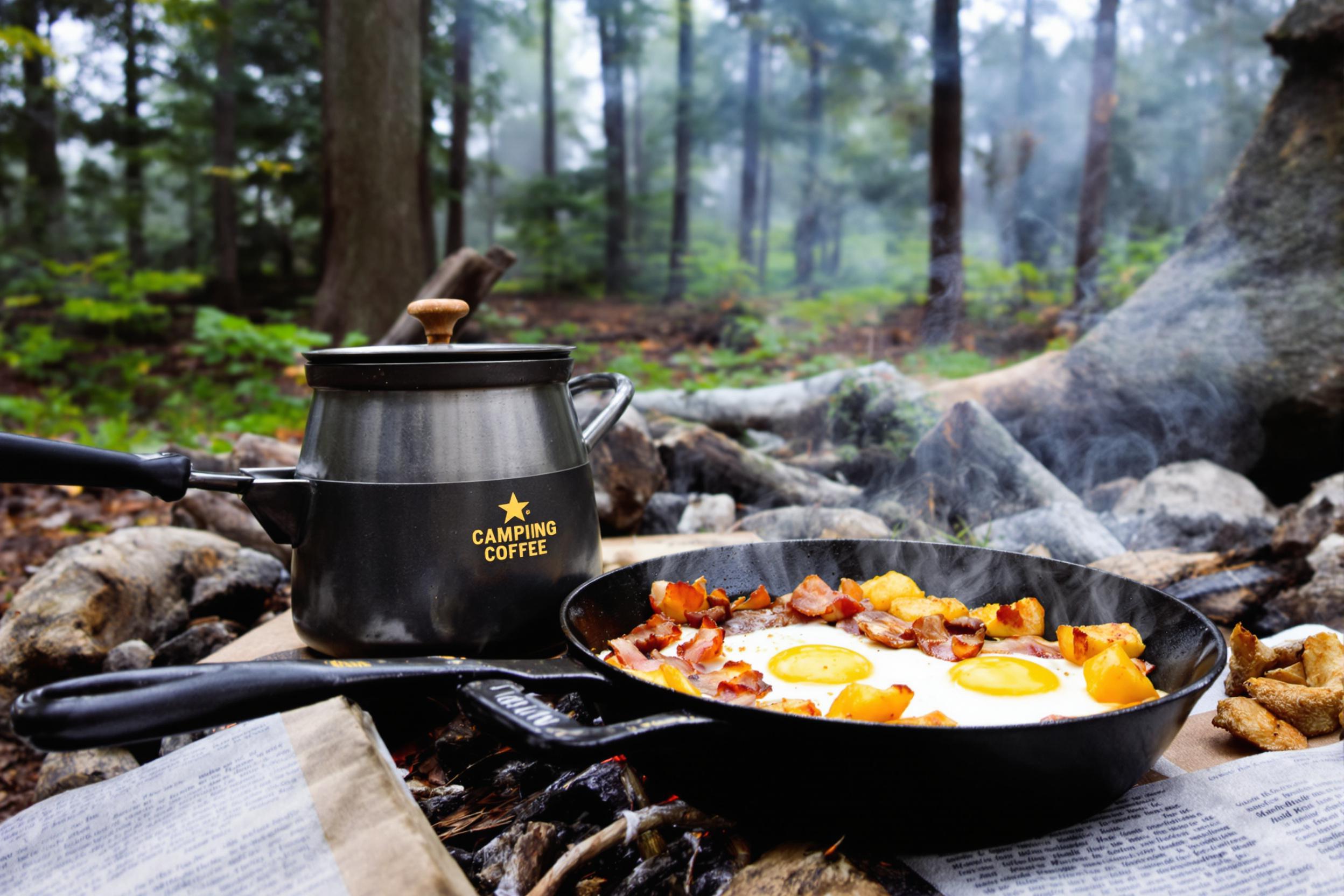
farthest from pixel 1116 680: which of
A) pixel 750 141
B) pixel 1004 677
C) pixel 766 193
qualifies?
pixel 766 193

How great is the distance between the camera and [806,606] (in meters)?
1.77

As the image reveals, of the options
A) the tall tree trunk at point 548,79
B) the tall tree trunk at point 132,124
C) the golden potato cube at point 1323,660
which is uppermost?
the tall tree trunk at point 548,79

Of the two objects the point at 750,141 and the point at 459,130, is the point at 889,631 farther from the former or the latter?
the point at 750,141

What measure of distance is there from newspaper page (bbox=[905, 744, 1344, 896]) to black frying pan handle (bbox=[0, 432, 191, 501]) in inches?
52.6

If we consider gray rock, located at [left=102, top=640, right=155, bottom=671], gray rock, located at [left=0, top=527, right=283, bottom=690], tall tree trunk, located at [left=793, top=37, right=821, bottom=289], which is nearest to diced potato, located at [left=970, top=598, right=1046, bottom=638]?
gray rock, located at [left=102, top=640, right=155, bottom=671]

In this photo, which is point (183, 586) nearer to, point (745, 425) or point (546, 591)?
point (546, 591)


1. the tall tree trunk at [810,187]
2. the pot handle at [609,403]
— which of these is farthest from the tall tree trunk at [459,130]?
the pot handle at [609,403]

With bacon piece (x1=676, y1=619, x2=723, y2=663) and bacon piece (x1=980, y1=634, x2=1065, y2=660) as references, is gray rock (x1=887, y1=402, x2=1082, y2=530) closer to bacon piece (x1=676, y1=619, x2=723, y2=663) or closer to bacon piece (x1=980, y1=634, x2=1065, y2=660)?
bacon piece (x1=980, y1=634, x2=1065, y2=660)

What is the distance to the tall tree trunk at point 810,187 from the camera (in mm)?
18875

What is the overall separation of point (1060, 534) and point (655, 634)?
203cm

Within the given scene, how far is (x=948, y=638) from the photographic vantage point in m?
1.60

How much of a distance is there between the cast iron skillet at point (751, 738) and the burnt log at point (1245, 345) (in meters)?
3.45

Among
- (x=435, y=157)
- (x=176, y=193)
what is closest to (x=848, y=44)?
(x=435, y=157)

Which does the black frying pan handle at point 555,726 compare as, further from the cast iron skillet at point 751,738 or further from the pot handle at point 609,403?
the pot handle at point 609,403
